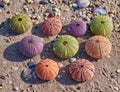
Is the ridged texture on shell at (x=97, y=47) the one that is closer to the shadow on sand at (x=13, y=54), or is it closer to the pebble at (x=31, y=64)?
the pebble at (x=31, y=64)

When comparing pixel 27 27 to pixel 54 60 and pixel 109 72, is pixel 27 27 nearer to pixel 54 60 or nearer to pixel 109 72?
pixel 54 60

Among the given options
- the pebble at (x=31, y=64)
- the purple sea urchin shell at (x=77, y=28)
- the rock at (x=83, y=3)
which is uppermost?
the rock at (x=83, y=3)

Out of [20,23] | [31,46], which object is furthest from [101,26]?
[20,23]

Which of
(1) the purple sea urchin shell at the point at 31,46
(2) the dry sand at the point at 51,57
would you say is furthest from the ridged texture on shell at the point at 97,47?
(1) the purple sea urchin shell at the point at 31,46

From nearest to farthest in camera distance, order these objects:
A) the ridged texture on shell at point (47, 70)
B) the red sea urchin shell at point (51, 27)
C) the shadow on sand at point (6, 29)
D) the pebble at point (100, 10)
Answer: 1. the ridged texture on shell at point (47, 70)
2. the red sea urchin shell at point (51, 27)
3. the shadow on sand at point (6, 29)
4. the pebble at point (100, 10)

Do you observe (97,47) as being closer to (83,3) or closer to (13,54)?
(83,3)

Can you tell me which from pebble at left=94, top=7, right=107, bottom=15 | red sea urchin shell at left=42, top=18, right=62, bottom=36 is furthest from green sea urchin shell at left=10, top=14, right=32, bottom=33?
pebble at left=94, top=7, right=107, bottom=15
